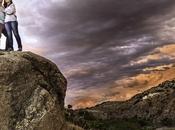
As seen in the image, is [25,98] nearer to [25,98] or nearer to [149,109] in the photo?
[25,98]

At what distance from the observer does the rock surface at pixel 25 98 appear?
1798cm

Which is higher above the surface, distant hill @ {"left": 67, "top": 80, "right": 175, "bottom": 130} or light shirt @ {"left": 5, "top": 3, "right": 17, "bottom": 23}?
distant hill @ {"left": 67, "top": 80, "right": 175, "bottom": 130}

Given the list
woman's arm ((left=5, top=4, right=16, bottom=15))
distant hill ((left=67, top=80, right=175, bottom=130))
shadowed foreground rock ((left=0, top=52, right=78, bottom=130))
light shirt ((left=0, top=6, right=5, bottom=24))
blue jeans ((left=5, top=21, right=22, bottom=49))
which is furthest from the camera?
distant hill ((left=67, top=80, right=175, bottom=130))

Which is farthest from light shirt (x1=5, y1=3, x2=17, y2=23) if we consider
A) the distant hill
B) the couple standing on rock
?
the distant hill

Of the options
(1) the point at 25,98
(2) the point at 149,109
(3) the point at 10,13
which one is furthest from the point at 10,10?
(2) the point at 149,109

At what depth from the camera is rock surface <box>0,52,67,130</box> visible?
59.0 ft

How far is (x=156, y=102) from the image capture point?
74812 millimetres

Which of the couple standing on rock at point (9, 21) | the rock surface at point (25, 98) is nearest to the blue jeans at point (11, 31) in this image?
the couple standing on rock at point (9, 21)

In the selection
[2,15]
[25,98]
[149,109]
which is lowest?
[25,98]

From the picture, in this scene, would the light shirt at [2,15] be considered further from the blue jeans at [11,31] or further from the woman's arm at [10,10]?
the blue jeans at [11,31]

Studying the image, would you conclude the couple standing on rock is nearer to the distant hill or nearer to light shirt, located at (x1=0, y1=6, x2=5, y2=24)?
light shirt, located at (x1=0, y1=6, x2=5, y2=24)

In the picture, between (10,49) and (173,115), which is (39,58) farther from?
(173,115)

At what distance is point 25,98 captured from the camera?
59.9 ft

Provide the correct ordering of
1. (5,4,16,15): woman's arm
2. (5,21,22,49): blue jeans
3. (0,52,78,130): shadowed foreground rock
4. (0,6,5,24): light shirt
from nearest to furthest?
(0,52,78,130): shadowed foreground rock → (0,6,5,24): light shirt → (5,4,16,15): woman's arm → (5,21,22,49): blue jeans
